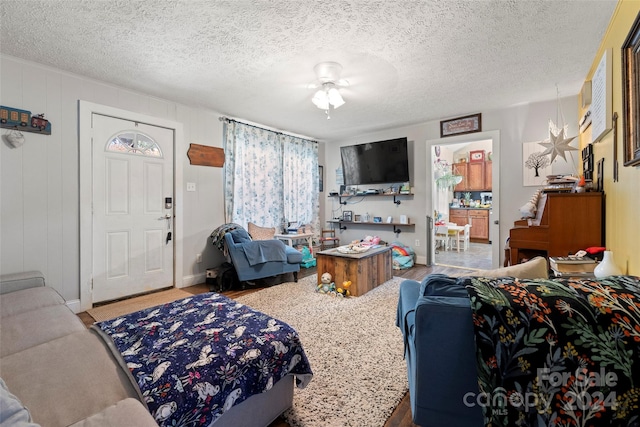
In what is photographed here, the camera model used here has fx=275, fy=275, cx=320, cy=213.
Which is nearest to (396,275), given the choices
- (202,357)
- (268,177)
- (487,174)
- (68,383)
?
(268,177)

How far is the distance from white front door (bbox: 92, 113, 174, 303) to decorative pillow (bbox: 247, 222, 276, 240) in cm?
113

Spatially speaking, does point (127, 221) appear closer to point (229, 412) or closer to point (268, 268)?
point (268, 268)

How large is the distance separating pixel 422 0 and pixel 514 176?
3107 mm

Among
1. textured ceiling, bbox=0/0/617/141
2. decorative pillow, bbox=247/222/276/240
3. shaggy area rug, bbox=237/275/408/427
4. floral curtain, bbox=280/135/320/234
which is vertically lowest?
shaggy area rug, bbox=237/275/408/427

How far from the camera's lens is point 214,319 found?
1526 millimetres

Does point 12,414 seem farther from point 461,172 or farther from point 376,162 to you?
point 461,172

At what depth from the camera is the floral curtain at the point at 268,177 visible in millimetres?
4266

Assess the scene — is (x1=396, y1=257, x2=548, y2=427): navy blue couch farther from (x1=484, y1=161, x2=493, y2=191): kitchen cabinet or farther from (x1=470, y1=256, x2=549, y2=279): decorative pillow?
(x1=484, y1=161, x2=493, y2=191): kitchen cabinet

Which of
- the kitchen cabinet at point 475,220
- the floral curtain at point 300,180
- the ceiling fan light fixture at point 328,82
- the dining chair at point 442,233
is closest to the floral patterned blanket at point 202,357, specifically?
the ceiling fan light fixture at point 328,82

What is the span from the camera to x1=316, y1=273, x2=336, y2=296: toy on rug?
10.9ft

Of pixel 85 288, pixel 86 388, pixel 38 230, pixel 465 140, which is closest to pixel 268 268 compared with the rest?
pixel 85 288

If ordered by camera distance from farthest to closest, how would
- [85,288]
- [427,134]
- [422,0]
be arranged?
[427,134], [85,288], [422,0]

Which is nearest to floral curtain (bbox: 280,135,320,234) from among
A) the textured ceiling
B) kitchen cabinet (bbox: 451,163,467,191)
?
the textured ceiling

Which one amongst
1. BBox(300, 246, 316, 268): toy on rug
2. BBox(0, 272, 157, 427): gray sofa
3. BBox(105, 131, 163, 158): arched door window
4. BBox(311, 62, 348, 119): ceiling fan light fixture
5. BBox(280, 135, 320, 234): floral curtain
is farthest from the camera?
BBox(280, 135, 320, 234): floral curtain
